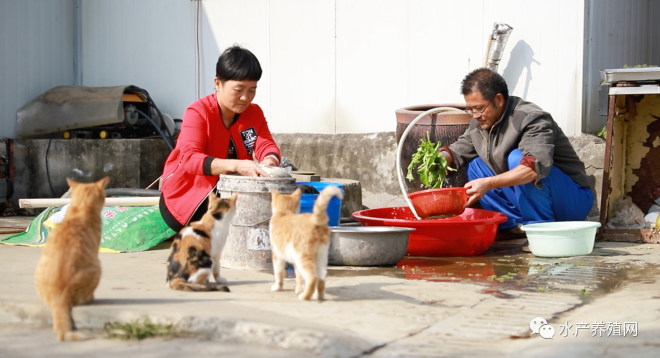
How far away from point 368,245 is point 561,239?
1.47 meters

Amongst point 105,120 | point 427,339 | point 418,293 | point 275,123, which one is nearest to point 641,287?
point 418,293

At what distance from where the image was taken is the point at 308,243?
442 cm

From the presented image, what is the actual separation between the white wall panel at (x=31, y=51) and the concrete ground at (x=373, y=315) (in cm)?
486

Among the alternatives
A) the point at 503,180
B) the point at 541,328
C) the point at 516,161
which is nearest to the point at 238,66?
the point at 503,180

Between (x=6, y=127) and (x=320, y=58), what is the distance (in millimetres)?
3728

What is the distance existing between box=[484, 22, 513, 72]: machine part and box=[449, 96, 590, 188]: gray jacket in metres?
1.08

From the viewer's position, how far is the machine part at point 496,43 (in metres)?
7.93

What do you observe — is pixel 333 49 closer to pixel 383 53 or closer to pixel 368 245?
pixel 383 53

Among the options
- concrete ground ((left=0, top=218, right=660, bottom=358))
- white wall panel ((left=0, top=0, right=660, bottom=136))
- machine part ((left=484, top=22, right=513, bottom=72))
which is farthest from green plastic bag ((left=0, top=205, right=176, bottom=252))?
machine part ((left=484, top=22, right=513, bottom=72))

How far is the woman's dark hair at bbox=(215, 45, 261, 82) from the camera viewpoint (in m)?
5.73

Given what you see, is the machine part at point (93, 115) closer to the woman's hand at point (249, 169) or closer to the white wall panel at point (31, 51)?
the white wall panel at point (31, 51)

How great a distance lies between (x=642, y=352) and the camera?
3617 millimetres

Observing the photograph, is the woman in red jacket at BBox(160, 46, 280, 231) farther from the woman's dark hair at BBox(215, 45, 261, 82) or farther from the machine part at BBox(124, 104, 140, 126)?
the machine part at BBox(124, 104, 140, 126)

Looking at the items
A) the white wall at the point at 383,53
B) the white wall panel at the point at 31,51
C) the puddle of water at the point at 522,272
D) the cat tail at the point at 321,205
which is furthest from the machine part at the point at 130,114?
the cat tail at the point at 321,205
